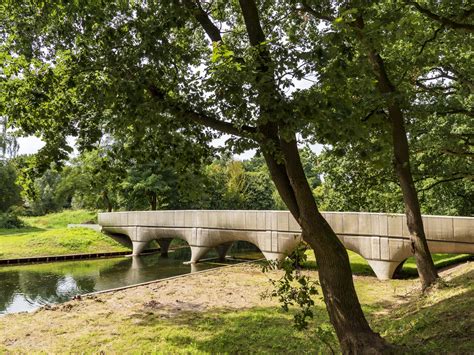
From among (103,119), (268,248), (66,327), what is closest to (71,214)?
(268,248)

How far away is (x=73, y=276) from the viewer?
73.4 feet

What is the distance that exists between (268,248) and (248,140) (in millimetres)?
16647

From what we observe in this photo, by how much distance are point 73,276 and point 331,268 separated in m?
20.2

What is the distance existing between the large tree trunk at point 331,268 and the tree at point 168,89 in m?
0.01

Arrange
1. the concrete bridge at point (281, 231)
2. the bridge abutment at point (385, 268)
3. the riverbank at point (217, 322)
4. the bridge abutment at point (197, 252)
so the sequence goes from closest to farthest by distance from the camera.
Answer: the riverbank at point (217, 322) < the concrete bridge at point (281, 231) < the bridge abutment at point (385, 268) < the bridge abutment at point (197, 252)

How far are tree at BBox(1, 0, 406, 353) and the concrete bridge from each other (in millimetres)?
4527

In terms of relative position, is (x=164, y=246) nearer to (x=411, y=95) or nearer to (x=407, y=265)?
(x=407, y=265)

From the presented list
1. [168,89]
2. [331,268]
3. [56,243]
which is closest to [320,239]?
[331,268]

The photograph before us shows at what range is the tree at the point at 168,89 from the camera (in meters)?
4.87

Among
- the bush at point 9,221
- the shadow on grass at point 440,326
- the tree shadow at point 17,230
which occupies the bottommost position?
the tree shadow at point 17,230

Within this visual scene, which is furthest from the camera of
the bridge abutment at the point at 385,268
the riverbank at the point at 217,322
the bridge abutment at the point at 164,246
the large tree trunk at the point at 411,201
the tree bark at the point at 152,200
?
the tree bark at the point at 152,200

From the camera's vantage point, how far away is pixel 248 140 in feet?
18.0

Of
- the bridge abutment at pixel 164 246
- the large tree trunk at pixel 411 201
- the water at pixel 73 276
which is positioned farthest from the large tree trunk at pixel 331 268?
the bridge abutment at pixel 164 246

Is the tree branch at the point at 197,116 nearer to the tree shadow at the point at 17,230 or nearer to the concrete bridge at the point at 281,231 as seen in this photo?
the concrete bridge at the point at 281,231
